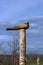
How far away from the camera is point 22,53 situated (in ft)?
15.5

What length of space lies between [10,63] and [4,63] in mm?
719

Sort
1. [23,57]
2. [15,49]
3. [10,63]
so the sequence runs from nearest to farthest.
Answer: [23,57] < [15,49] < [10,63]

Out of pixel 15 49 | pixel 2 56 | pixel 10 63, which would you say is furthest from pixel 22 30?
pixel 2 56

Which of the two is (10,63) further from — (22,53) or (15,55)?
(22,53)

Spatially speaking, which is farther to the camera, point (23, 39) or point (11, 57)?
point (11, 57)

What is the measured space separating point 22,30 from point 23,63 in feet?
2.27

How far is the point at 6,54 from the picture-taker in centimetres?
1783

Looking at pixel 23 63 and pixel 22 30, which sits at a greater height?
pixel 22 30

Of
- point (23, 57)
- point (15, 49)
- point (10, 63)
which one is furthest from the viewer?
point (10, 63)

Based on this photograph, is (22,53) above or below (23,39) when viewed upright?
below

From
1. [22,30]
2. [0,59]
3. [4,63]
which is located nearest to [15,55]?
[4,63]

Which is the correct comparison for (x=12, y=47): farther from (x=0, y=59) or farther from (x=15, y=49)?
(x=0, y=59)

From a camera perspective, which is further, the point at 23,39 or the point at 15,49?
the point at 15,49

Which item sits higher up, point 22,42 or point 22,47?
point 22,42
